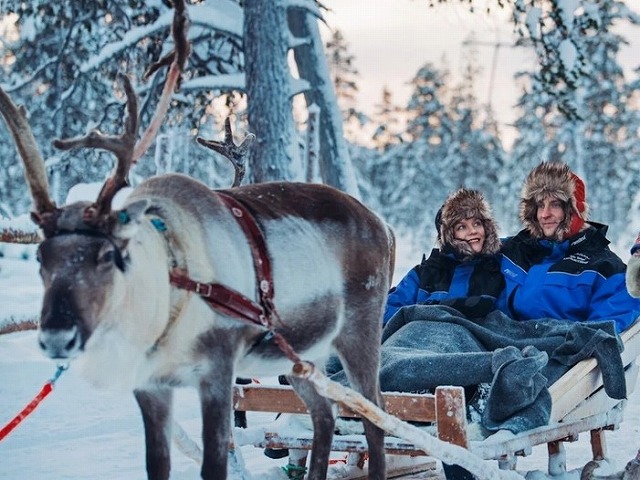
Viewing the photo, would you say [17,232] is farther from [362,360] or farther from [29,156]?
[29,156]

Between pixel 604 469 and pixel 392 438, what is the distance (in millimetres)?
1430

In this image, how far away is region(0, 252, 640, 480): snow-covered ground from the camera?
5.18 meters

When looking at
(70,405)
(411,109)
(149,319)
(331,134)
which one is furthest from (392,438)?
(411,109)

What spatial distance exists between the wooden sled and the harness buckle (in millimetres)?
1265

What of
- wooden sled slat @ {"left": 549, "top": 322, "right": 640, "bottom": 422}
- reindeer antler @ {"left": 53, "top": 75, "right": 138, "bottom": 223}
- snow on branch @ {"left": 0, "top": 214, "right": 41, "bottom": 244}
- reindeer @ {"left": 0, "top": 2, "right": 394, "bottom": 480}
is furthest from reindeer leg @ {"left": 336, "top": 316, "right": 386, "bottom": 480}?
snow on branch @ {"left": 0, "top": 214, "right": 41, "bottom": 244}

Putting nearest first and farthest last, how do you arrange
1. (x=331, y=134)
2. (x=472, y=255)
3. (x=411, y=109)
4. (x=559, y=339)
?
(x=559, y=339)
(x=472, y=255)
(x=331, y=134)
(x=411, y=109)

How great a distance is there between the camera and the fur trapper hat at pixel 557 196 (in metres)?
5.55

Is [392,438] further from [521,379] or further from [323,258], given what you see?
[323,258]

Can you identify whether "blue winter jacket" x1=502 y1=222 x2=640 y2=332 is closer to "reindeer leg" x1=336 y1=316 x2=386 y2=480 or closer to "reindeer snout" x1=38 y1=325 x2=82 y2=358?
"reindeer leg" x1=336 y1=316 x2=386 y2=480

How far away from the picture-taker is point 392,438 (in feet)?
13.7

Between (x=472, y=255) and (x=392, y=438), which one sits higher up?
(x=472, y=255)

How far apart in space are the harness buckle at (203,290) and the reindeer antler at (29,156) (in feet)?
1.83

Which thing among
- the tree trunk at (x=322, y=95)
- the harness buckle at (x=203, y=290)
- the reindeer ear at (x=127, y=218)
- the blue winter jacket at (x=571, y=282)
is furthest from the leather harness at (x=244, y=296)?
the tree trunk at (x=322, y=95)

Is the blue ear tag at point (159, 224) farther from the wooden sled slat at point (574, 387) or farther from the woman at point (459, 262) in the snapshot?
the woman at point (459, 262)
